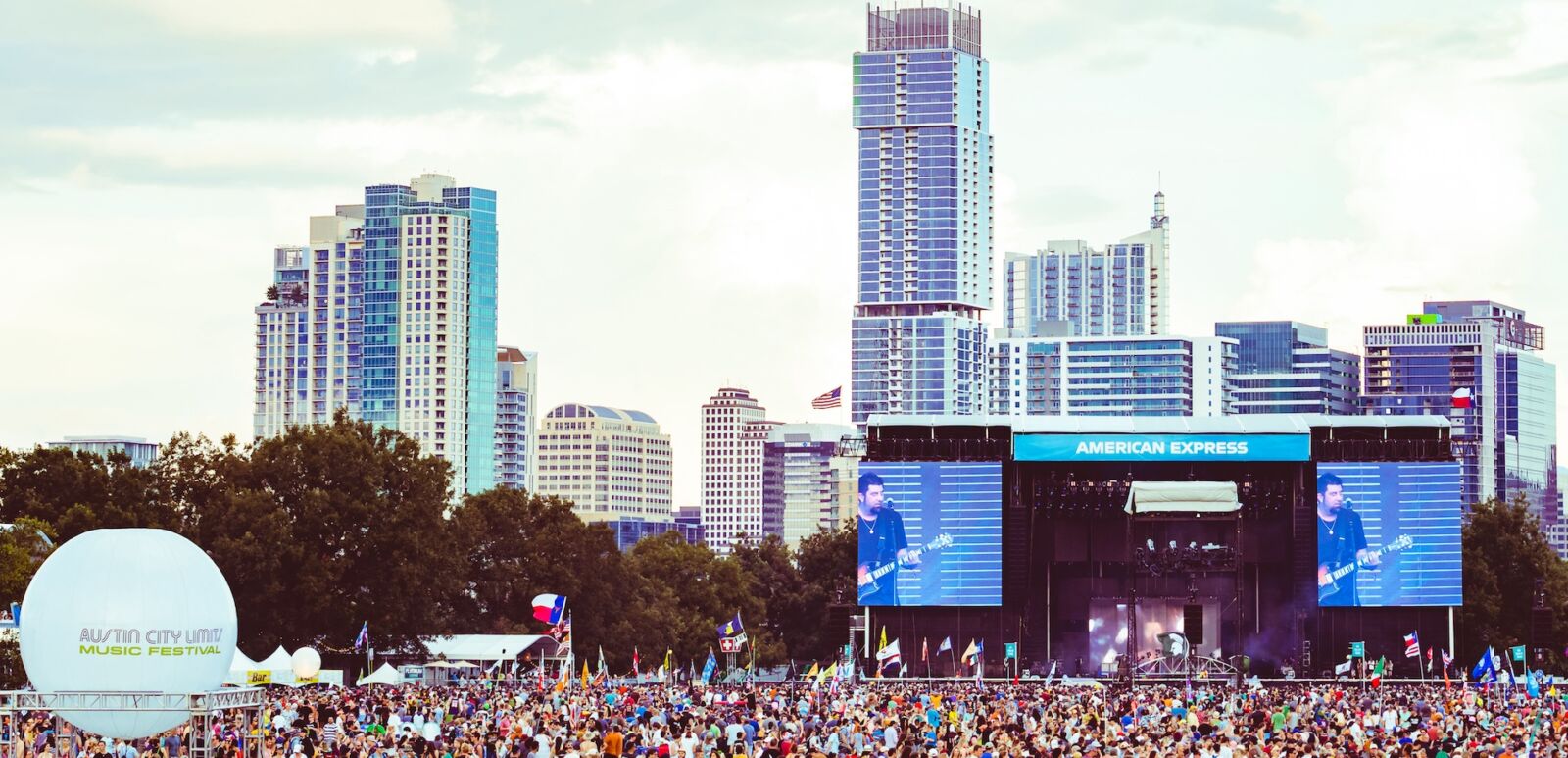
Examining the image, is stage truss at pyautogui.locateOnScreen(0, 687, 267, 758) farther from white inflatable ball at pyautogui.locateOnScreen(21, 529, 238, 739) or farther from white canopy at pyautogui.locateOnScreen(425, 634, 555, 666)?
white canopy at pyautogui.locateOnScreen(425, 634, 555, 666)

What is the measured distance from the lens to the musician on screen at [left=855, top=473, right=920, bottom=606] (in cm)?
7625

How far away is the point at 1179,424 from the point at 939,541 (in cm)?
930

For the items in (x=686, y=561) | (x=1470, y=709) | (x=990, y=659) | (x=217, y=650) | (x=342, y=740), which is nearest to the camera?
(x=217, y=650)

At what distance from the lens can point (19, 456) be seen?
72.6 meters

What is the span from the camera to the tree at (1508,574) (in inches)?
3652

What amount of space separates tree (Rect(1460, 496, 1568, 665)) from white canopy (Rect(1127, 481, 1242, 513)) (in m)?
22.1

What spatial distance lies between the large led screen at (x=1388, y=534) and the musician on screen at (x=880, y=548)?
13378 millimetres

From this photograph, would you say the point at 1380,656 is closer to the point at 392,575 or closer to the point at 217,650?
the point at 392,575

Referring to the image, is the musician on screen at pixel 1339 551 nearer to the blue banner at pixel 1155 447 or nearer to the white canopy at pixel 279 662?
the blue banner at pixel 1155 447

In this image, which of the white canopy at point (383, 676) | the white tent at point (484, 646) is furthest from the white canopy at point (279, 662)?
the white tent at point (484, 646)

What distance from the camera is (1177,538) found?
261 feet

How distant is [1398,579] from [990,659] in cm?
1345

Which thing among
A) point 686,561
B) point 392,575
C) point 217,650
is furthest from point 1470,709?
point 686,561

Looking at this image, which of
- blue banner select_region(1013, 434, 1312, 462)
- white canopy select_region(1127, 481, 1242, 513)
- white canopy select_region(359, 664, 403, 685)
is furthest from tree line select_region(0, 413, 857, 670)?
white canopy select_region(1127, 481, 1242, 513)
